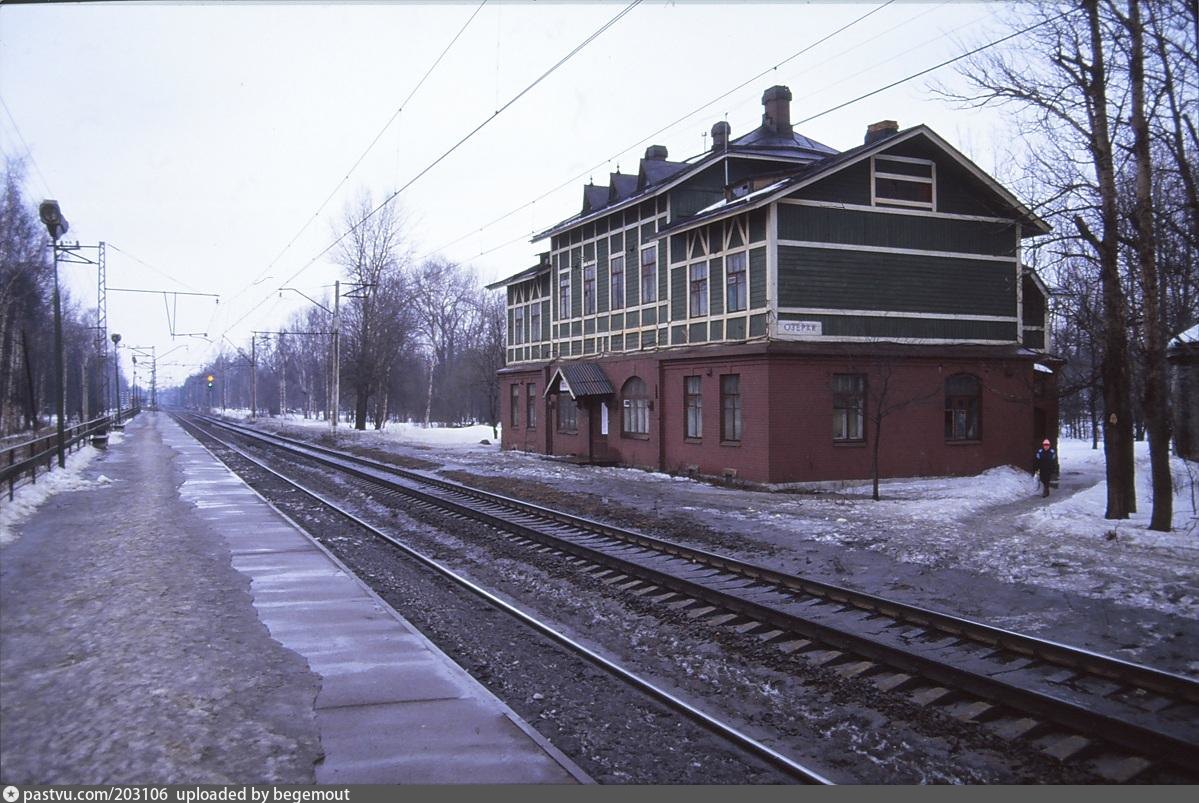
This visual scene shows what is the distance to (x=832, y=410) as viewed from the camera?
70.6 feet

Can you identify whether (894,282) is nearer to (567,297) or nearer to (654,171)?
(654,171)

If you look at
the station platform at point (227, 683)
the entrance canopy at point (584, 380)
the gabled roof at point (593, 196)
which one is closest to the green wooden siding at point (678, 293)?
the entrance canopy at point (584, 380)

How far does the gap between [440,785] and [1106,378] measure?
13888 millimetres

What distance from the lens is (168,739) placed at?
16.2ft

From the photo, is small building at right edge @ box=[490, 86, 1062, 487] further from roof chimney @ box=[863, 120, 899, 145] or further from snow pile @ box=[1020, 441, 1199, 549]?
snow pile @ box=[1020, 441, 1199, 549]

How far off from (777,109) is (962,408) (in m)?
12.8

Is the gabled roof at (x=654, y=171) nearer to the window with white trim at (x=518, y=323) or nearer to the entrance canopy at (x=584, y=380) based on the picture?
the entrance canopy at (x=584, y=380)

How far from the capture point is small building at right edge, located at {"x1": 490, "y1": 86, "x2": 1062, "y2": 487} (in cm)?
2108

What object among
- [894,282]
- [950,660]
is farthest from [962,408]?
[950,660]

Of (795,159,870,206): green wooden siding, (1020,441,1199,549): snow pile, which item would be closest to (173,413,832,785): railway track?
(1020,441,1199,549): snow pile

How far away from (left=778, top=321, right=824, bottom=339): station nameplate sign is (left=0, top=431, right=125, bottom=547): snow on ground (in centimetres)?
1653

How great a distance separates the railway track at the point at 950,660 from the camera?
209 inches

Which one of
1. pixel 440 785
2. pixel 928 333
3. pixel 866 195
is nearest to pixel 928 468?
pixel 928 333

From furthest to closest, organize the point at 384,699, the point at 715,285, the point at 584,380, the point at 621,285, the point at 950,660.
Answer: the point at 584,380 → the point at 621,285 → the point at 715,285 → the point at 950,660 → the point at 384,699
